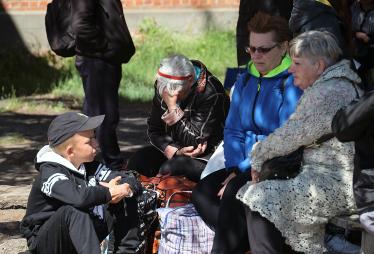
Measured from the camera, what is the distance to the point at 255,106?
288 centimetres

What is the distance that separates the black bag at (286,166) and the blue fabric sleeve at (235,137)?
22.4 inches

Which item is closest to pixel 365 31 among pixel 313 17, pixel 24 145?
pixel 313 17

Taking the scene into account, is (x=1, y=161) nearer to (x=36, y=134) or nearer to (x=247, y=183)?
(x=36, y=134)

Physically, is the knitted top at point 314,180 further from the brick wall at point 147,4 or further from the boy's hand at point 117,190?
the brick wall at point 147,4

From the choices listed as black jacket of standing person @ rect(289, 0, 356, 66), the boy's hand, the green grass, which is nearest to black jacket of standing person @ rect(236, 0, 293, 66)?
black jacket of standing person @ rect(289, 0, 356, 66)

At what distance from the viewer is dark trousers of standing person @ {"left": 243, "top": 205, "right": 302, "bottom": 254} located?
2.29 m

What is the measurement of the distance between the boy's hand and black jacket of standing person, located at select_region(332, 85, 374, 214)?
1.28 metres

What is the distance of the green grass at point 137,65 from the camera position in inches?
346

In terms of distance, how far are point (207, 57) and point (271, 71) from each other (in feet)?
24.1

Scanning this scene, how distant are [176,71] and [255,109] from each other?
2.62 feet

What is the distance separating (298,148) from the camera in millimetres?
2346

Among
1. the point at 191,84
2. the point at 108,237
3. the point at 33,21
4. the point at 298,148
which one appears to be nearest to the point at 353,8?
the point at 191,84

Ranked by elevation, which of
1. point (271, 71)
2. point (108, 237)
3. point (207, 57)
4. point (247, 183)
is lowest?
point (207, 57)

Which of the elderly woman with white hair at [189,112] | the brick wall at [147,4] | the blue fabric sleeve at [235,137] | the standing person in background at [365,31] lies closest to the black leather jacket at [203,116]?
the elderly woman with white hair at [189,112]
